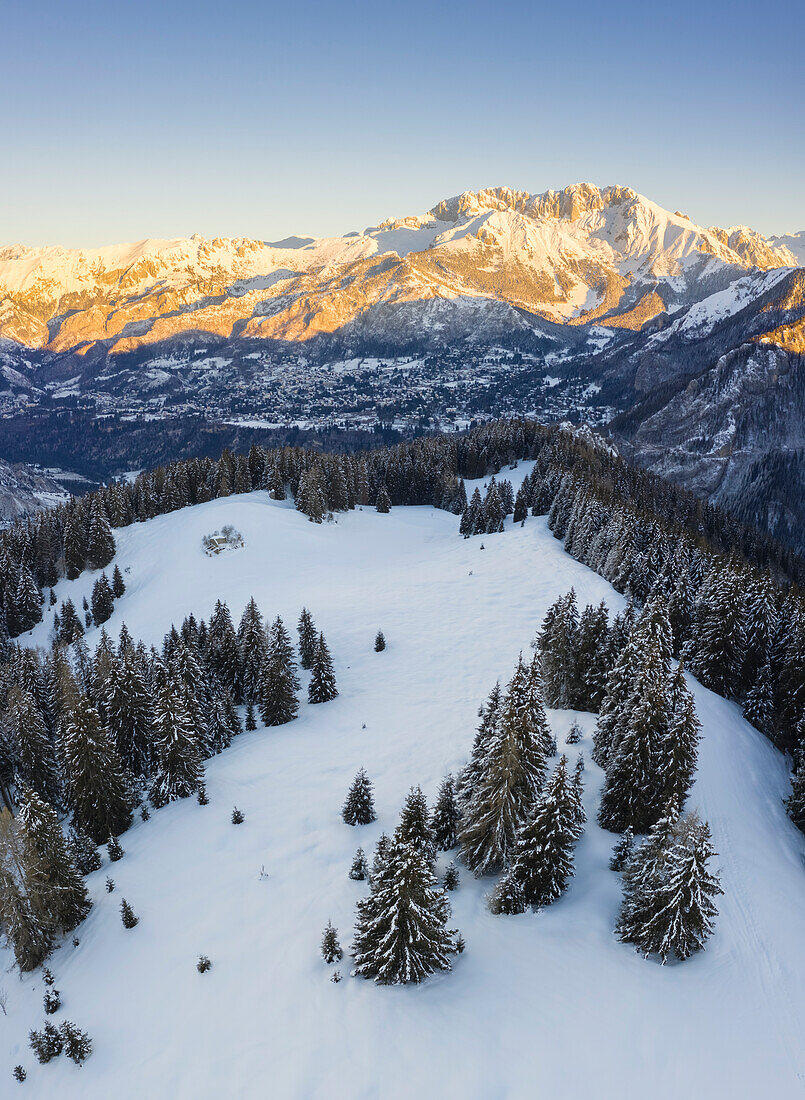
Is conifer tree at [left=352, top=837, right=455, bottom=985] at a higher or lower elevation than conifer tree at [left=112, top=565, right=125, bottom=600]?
higher

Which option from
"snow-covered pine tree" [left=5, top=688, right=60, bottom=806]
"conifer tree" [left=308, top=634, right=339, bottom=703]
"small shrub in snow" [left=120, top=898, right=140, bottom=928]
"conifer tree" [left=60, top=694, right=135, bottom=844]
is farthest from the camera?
"conifer tree" [left=308, top=634, right=339, bottom=703]

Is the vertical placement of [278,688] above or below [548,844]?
below

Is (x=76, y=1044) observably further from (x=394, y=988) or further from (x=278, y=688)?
(x=278, y=688)

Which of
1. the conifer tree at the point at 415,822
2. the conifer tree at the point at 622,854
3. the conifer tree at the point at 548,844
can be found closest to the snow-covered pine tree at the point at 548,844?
the conifer tree at the point at 548,844

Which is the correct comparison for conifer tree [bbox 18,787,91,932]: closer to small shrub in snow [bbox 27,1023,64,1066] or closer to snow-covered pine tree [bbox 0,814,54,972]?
snow-covered pine tree [bbox 0,814,54,972]

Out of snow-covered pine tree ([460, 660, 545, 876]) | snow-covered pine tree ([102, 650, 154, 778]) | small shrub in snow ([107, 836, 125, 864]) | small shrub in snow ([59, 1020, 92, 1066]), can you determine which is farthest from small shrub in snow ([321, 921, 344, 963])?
snow-covered pine tree ([102, 650, 154, 778])

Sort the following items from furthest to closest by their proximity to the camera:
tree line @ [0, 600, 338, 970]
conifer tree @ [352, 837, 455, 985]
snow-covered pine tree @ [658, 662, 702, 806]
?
tree line @ [0, 600, 338, 970], snow-covered pine tree @ [658, 662, 702, 806], conifer tree @ [352, 837, 455, 985]

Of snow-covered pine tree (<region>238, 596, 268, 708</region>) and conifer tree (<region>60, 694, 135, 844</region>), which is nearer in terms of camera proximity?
conifer tree (<region>60, 694, 135, 844</region>)

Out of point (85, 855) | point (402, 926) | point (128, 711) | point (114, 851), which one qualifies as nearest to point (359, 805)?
point (402, 926)
